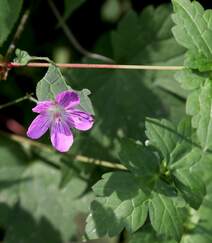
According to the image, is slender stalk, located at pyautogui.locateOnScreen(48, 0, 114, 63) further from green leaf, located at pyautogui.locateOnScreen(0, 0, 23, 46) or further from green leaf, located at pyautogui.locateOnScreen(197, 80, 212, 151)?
green leaf, located at pyautogui.locateOnScreen(197, 80, 212, 151)

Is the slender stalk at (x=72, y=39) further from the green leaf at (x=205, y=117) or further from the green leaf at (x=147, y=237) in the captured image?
the green leaf at (x=147, y=237)

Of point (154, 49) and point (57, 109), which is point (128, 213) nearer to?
point (57, 109)

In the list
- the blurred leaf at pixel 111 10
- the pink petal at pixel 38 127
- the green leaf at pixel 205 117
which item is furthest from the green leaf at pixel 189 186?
the blurred leaf at pixel 111 10

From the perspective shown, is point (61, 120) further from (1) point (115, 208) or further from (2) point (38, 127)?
(1) point (115, 208)

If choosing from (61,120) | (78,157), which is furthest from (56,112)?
(78,157)

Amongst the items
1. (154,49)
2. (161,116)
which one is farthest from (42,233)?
(154,49)
